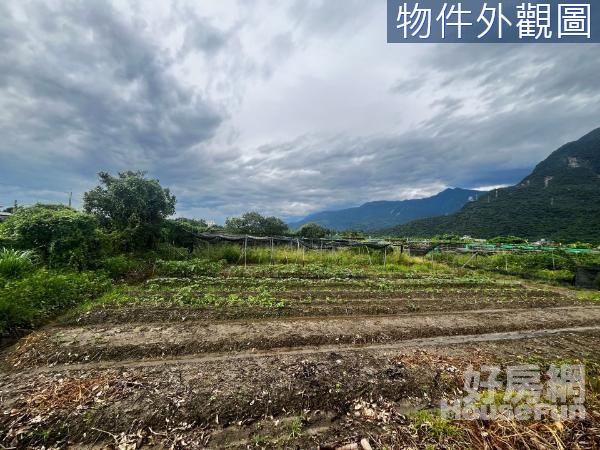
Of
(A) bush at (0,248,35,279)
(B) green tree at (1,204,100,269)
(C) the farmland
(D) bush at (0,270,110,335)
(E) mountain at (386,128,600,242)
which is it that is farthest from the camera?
(E) mountain at (386,128,600,242)

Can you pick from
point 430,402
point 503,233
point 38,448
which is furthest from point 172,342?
point 503,233

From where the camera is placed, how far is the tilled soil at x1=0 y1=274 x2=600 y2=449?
9.93 ft

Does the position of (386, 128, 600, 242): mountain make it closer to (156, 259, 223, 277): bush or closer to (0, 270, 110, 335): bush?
(156, 259, 223, 277): bush

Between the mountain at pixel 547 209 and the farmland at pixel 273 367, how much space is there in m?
47.3

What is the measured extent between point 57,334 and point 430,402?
6837 mm

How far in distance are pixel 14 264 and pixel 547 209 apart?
7570 cm

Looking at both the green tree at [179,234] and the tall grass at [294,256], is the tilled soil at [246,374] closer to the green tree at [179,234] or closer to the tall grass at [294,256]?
the tall grass at [294,256]

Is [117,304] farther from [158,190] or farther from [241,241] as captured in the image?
[241,241]

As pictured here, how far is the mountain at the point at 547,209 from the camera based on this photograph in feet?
153

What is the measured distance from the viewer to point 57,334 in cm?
534

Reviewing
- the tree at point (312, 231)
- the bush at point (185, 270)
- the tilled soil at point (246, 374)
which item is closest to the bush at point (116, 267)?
the bush at point (185, 270)
